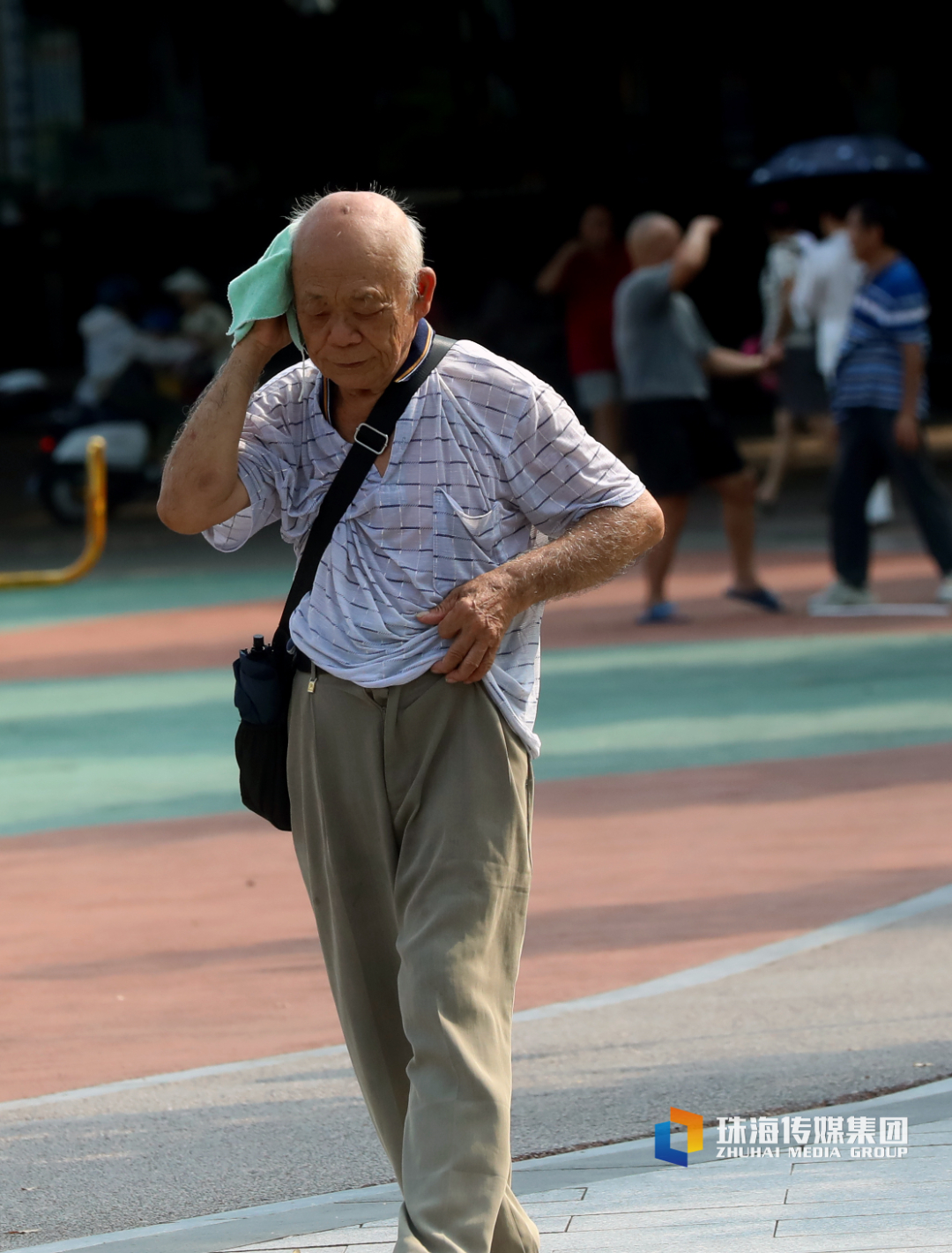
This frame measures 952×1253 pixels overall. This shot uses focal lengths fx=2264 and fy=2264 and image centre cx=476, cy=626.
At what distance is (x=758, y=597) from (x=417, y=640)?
29.2 ft

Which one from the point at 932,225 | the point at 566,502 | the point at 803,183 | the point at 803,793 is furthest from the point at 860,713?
the point at 932,225

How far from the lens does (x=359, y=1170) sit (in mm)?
4414

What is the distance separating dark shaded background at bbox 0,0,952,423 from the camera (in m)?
29.8

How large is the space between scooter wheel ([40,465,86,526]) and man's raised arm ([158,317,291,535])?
15.1m

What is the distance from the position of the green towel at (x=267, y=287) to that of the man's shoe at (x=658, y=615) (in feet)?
28.5

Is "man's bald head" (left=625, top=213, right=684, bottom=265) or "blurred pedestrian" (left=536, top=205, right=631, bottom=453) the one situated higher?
"man's bald head" (left=625, top=213, right=684, bottom=265)

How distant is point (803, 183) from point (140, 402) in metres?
12.5

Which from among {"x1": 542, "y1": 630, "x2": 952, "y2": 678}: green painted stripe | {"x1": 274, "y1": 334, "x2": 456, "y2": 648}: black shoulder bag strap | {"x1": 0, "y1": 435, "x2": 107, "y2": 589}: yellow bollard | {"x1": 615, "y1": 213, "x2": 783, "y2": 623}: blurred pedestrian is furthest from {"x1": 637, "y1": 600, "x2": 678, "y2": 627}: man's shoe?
{"x1": 274, "y1": 334, "x2": 456, "y2": 648}: black shoulder bag strap

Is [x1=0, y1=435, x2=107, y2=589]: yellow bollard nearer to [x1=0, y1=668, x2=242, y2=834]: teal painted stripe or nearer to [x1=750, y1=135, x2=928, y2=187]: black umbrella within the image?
[x1=0, y1=668, x2=242, y2=834]: teal painted stripe

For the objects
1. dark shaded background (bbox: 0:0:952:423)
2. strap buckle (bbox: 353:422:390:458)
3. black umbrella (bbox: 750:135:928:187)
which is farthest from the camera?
dark shaded background (bbox: 0:0:952:423)

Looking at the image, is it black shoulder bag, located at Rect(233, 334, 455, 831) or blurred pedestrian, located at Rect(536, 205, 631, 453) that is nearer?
black shoulder bag, located at Rect(233, 334, 455, 831)

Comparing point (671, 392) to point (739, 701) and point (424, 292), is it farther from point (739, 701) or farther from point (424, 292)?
point (424, 292)

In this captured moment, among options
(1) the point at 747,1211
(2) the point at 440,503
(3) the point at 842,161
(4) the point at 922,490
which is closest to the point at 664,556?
(4) the point at 922,490

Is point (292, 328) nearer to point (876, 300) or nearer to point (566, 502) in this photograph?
point (566, 502)
